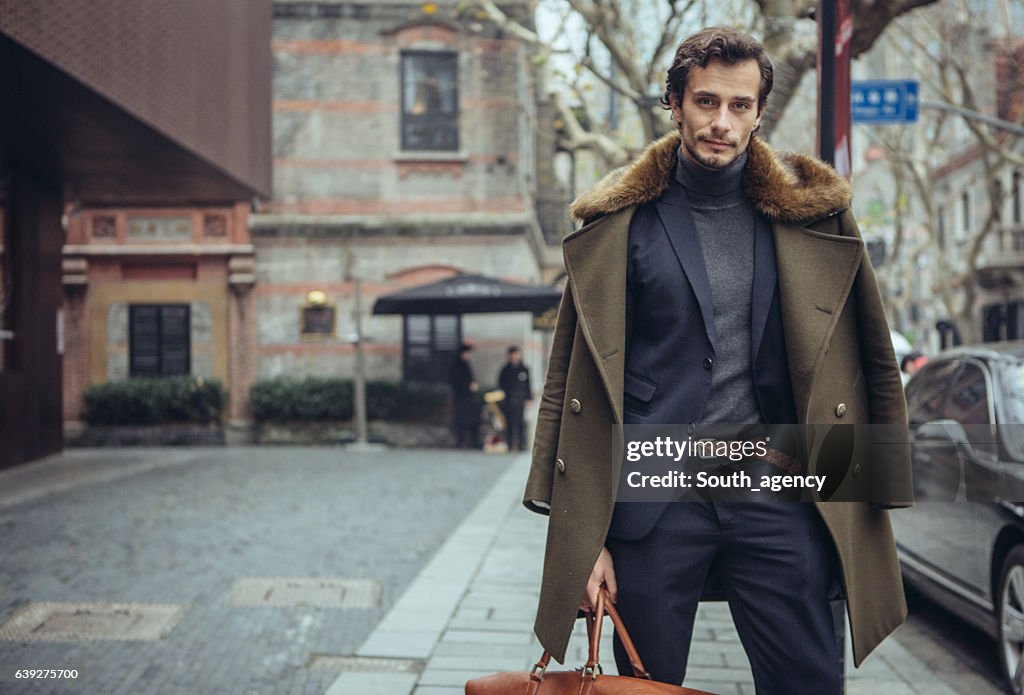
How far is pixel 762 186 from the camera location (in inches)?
100

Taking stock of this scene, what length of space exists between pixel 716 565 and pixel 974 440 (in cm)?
369

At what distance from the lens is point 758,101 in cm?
251

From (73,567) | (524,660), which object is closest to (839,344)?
(524,660)

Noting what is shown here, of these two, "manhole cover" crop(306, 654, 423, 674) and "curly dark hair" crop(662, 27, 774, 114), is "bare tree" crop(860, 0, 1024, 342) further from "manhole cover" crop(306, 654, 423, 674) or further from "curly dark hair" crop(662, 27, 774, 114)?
"curly dark hair" crop(662, 27, 774, 114)

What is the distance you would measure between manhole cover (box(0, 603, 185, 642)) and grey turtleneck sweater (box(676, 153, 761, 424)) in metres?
3.90

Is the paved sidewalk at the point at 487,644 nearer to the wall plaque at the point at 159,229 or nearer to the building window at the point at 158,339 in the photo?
the building window at the point at 158,339

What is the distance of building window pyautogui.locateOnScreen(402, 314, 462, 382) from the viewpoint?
2033 centimetres

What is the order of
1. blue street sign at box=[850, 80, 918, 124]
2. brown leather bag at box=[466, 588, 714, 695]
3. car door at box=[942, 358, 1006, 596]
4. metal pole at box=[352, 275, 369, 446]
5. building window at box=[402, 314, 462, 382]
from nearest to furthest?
brown leather bag at box=[466, 588, 714, 695] < car door at box=[942, 358, 1006, 596] < blue street sign at box=[850, 80, 918, 124] < metal pole at box=[352, 275, 369, 446] < building window at box=[402, 314, 462, 382]

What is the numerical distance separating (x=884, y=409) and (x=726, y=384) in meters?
0.37

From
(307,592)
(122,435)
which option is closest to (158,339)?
(122,435)

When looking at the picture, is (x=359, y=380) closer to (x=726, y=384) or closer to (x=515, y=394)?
(x=515, y=394)

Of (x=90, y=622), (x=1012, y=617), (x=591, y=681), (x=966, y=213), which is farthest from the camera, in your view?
(x=966, y=213)

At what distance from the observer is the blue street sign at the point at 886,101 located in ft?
46.6

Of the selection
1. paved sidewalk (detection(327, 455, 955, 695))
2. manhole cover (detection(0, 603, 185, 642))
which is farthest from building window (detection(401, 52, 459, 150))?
manhole cover (detection(0, 603, 185, 642))
